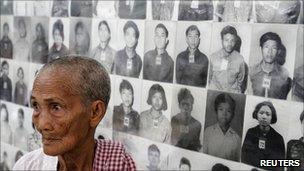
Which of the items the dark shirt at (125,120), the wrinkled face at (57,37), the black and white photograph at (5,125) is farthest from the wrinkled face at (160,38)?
the black and white photograph at (5,125)

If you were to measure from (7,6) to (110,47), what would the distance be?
0.93 metres

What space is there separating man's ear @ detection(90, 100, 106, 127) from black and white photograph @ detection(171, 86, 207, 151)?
1.63ft

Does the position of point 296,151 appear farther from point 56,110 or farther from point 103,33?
point 103,33

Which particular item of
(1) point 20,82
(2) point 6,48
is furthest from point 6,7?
(1) point 20,82

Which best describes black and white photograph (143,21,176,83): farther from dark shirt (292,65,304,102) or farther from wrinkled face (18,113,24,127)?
wrinkled face (18,113,24,127)

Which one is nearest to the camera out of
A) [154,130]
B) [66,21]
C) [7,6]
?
[154,130]

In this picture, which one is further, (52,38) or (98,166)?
(52,38)

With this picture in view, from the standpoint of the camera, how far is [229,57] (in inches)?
55.9

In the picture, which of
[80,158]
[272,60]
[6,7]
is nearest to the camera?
[80,158]

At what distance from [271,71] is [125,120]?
0.74 metres

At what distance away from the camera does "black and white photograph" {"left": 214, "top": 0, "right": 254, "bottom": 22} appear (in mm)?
1361

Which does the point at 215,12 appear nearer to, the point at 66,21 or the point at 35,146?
the point at 66,21

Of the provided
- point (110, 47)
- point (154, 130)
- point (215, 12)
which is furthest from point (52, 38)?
point (215, 12)

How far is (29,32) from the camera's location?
2.22 metres
